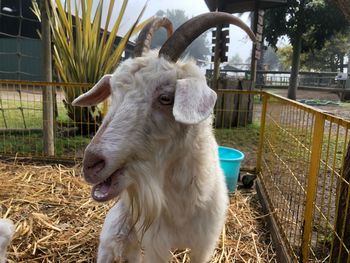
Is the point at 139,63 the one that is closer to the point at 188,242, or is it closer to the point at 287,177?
the point at 188,242

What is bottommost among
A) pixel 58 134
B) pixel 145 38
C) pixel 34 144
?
pixel 34 144

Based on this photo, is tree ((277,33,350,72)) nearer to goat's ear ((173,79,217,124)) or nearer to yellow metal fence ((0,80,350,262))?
yellow metal fence ((0,80,350,262))

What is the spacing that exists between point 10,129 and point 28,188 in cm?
249

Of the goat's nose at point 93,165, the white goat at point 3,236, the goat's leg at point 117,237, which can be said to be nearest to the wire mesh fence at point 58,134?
the white goat at point 3,236

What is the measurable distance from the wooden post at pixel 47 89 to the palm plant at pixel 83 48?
2.47ft

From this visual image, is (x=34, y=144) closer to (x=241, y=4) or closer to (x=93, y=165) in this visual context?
(x=93, y=165)

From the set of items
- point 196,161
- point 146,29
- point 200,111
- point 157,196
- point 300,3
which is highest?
point 300,3

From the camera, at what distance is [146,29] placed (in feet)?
7.26

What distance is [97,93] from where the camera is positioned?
2148 mm

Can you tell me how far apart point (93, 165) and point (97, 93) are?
820mm

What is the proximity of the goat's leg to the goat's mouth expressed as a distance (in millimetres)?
637

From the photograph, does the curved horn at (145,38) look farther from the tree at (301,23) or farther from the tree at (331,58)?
the tree at (331,58)

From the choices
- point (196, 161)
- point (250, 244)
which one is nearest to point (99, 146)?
point (196, 161)

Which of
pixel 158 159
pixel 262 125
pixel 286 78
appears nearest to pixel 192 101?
pixel 158 159
